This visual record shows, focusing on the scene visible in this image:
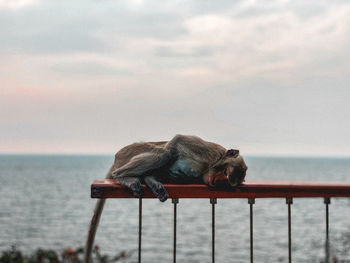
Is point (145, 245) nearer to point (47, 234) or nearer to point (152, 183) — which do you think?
point (47, 234)

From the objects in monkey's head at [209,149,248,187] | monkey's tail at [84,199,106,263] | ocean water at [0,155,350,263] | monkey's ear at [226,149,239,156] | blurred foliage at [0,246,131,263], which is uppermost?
monkey's ear at [226,149,239,156]

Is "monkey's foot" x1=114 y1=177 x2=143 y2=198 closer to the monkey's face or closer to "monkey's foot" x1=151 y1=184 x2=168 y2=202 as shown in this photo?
"monkey's foot" x1=151 y1=184 x2=168 y2=202

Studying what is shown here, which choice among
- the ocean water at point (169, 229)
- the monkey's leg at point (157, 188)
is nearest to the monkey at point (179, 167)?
the monkey's leg at point (157, 188)

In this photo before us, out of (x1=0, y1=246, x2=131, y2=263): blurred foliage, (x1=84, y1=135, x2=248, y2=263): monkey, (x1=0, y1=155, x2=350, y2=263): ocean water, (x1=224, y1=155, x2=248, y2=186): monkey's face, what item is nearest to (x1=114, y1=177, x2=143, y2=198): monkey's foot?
(x1=84, y1=135, x2=248, y2=263): monkey

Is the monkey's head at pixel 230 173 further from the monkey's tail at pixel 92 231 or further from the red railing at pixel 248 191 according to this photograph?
the monkey's tail at pixel 92 231

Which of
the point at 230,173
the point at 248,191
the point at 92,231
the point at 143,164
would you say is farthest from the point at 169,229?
the point at 230,173

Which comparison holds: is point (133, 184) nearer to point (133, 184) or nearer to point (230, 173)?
point (133, 184)

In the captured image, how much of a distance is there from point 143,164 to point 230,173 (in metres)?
0.59

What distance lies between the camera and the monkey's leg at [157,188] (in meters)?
3.21

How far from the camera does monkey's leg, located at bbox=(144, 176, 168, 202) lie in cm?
321

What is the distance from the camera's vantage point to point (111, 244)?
29.1m

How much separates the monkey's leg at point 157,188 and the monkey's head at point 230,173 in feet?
0.98

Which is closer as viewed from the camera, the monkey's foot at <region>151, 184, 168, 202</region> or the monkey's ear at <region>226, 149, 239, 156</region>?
the monkey's foot at <region>151, 184, 168, 202</region>

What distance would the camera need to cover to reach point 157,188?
3260 millimetres
